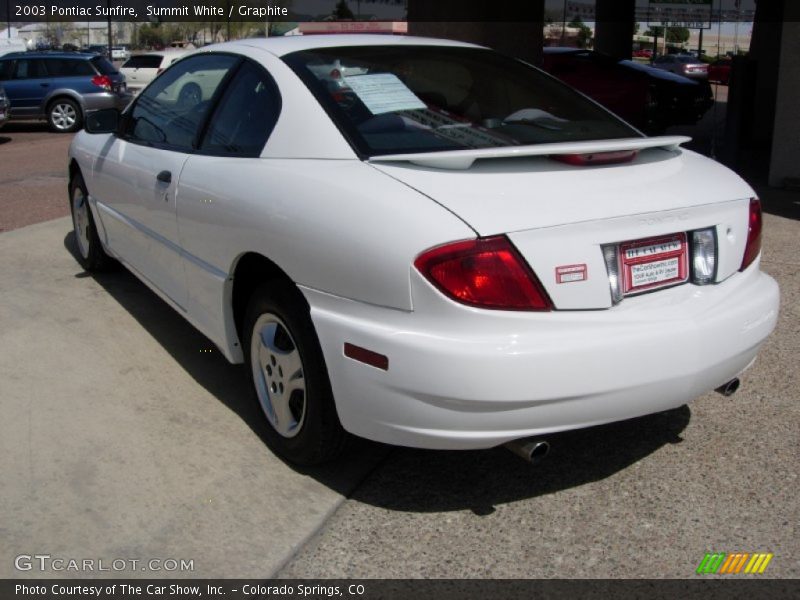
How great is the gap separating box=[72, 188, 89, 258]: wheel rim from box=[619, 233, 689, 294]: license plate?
4.17m

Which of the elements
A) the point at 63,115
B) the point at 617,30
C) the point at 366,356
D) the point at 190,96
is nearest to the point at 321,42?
the point at 190,96

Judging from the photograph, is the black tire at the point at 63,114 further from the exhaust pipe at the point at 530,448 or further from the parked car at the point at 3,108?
the exhaust pipe at the point at 530,448

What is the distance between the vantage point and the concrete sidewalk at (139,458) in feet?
Answer: 10.0

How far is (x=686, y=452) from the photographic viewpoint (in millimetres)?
3693

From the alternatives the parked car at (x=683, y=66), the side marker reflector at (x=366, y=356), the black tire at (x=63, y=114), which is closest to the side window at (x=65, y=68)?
the black tire at (x=63, y=114)

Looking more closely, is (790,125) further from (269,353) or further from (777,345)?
(269,353)

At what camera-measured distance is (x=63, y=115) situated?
18969 mm

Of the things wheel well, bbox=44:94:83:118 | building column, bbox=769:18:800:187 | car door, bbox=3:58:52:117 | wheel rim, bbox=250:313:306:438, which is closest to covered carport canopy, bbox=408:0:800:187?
building column, bbox=769:18:800:187

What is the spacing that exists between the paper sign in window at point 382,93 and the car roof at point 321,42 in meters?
0.41

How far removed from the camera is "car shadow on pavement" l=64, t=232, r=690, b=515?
11.1 feet

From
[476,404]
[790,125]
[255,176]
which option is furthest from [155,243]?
[790,125]

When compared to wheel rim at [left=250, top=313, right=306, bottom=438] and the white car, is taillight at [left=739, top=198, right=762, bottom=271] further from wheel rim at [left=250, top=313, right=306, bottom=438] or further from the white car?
wheel rim at [left=250, top=313, right=306, bottom=438]

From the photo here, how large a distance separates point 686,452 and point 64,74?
18.1 m

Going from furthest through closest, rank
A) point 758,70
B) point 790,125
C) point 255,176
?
point 758,70 → point 790,125 → point 255,176
